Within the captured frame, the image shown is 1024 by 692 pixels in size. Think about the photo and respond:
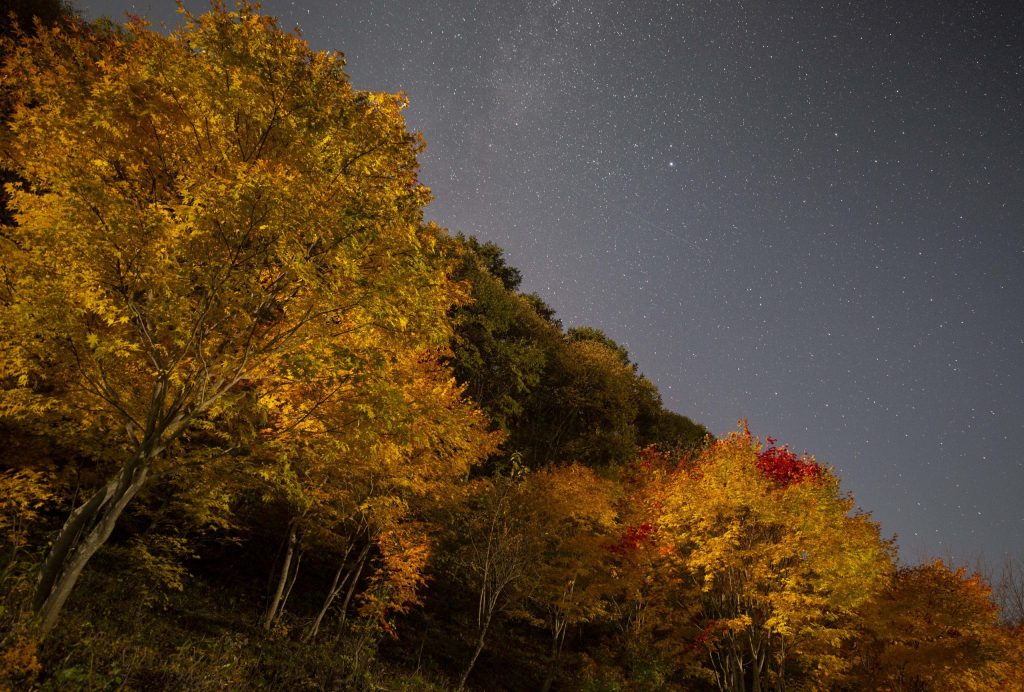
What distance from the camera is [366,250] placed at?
7766 millimetres

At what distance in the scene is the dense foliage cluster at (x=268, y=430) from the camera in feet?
22.8

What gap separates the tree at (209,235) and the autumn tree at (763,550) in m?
9.46

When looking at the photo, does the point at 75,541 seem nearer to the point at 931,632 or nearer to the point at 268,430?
the point at 268,430

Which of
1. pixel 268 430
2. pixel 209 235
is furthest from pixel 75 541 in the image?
pixel 209 235

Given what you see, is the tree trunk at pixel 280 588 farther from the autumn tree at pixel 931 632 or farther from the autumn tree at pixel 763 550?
the autumn tree at pixel 931 632

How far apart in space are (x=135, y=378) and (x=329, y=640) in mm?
10120

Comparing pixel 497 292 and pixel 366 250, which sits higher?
pixel 497 292

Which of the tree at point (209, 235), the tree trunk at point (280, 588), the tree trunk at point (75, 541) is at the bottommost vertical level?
the tree trunk at point (280, 588)

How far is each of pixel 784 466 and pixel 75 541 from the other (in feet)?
58.3

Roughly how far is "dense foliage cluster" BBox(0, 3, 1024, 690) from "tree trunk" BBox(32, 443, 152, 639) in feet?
0.13

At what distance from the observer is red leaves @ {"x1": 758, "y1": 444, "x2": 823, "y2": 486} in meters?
15.4

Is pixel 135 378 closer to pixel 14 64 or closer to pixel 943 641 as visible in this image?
pixel 14 64

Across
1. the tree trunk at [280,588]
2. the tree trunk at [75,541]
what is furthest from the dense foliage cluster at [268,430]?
the tree trunk at [280,588]

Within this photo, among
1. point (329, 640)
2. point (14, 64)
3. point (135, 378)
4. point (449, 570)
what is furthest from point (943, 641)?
point (14, 64)
